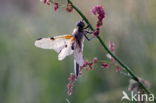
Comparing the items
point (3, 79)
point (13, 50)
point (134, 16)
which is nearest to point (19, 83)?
point (3, 79)

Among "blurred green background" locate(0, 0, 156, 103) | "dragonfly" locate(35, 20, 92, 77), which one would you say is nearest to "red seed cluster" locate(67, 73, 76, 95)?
"dragonfly" locate(35, 20, 92, 77)

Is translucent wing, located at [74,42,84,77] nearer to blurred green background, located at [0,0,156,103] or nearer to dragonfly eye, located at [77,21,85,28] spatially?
dragonfly eye, located at [77,21,85,28]

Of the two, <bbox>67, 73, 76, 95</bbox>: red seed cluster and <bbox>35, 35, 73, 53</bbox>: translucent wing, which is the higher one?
<bbox>35, 35, 73, 53</bbox>: translucent wing

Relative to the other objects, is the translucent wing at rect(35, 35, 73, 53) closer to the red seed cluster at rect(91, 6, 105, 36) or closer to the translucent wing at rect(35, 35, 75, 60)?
the translucent wing at rect(35, 35, 75, 60)

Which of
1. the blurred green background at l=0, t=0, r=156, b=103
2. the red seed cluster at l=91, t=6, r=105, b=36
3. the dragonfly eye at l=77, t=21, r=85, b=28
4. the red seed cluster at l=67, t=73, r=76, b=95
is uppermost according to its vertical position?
the red seed cluster at l=91, t=6, r=105, b=36

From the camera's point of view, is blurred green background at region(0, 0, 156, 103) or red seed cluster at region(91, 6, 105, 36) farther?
blurred green background at region(0, 0, 156, 103)

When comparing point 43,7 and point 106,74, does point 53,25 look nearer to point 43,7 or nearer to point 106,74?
point 43,7

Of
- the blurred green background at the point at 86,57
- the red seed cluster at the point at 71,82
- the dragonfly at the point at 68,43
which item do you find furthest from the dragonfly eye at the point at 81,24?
the blurred green background at the point at 86,57

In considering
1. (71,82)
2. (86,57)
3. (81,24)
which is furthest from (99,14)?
(86,57)
